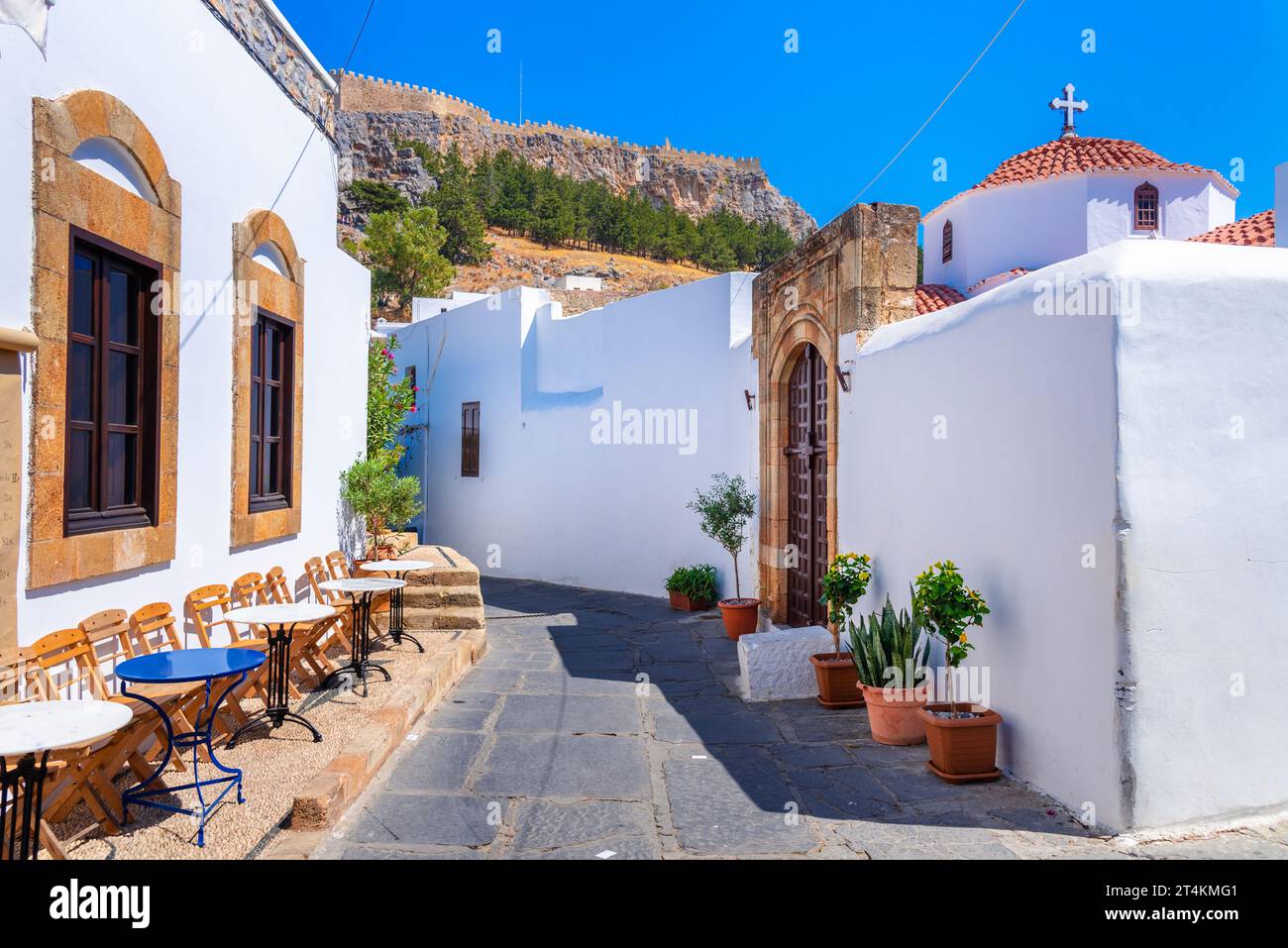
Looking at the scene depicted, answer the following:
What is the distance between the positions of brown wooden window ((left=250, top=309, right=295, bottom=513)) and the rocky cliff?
133 feet

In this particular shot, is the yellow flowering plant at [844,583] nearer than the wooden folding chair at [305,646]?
No

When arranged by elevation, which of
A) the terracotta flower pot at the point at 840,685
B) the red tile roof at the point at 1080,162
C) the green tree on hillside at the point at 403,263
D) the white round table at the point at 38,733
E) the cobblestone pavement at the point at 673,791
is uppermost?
the green tree on hillside at the point at 403,263

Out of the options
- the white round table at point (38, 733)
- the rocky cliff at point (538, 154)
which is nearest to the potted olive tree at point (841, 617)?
the white round table at point (38, 733)

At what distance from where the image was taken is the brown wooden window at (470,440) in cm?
1555

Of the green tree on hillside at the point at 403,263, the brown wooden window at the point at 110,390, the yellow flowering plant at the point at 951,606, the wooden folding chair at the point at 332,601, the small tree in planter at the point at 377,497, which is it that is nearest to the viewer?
the brown wooden window at the point at 110,390

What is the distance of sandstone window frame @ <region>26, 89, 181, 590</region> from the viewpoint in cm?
376

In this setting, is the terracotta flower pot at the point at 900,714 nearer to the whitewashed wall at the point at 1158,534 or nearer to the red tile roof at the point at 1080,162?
the whitewashed wall at the point at 1158,534

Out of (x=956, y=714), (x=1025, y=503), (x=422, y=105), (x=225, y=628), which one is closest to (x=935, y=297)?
(x=1025, y=503)

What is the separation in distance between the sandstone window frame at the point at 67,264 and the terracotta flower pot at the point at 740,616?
565cm

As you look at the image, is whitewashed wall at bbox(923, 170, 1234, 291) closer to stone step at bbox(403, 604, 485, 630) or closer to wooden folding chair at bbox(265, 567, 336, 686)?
stone step at bbox(403, 604, 485, 630)

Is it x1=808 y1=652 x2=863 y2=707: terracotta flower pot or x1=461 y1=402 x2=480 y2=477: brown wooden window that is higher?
x1=461 y1=402 x2=480 y2=477: brown wooden window

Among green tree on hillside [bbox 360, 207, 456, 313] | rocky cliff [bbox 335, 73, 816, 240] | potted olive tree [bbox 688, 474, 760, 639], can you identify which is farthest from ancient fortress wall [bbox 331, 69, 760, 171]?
potted olive tree [bbox 688, 474, 760, 639]


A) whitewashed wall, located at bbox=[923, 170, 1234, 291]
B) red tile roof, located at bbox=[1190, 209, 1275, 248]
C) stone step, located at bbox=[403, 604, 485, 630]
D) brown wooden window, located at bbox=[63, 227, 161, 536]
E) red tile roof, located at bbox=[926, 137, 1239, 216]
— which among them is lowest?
stone step, located at bbox=[403, 604, 485, 630]
